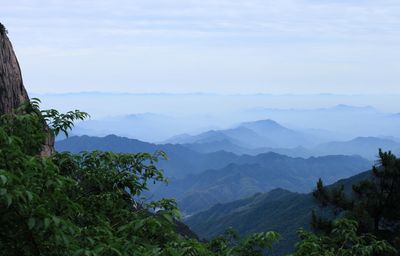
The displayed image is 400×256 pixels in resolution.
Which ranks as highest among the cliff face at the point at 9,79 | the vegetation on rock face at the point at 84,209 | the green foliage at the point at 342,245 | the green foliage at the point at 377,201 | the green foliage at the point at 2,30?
the green foliage at the point at 2,30

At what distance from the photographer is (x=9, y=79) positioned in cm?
3803

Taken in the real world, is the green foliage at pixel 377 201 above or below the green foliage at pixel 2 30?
below

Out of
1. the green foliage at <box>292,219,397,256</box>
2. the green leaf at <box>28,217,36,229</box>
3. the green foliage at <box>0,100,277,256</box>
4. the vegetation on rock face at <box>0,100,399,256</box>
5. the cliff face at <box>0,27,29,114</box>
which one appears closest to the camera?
the green leaf at <box>28,217,36,229</box>

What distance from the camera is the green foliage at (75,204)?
6414 millimetres

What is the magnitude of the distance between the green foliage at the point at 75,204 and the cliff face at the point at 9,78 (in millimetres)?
25615

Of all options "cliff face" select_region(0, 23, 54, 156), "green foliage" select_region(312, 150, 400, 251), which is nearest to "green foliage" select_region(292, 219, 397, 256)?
"green foliage" select_region(312, 150, 400, 251)

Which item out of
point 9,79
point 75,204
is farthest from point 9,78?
point 75,204

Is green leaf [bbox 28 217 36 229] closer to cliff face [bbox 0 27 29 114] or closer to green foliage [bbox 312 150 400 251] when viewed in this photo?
green foliage [bbox 312 150 400 251]

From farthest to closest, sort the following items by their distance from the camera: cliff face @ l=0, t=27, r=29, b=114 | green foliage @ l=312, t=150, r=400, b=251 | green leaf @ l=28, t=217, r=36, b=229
→ cliff face @ l=0, t=27, r=29, b=114 → green foliage @ l=312, t=150, r=400, b=251 → green leaf @ l=28, t=217, r=36, b=229

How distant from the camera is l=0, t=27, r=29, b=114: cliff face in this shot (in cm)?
3597

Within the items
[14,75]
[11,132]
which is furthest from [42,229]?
[14,75]

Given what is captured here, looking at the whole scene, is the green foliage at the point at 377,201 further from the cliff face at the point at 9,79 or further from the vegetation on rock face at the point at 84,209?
the cliff face at the point at 9,79

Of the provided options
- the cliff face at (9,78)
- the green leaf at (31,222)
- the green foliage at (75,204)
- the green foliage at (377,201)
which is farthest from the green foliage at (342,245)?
the cliff face at (9,78)

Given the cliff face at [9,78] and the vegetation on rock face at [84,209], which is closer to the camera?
the vegetation on rock face at [84,209]
